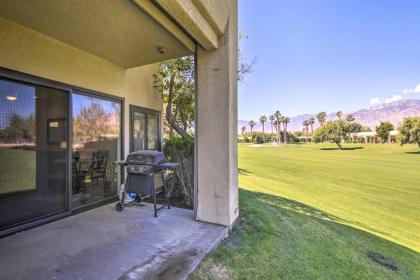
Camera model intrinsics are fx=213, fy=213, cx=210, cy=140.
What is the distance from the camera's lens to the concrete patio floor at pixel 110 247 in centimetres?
224

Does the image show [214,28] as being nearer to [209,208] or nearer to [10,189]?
[209,208]

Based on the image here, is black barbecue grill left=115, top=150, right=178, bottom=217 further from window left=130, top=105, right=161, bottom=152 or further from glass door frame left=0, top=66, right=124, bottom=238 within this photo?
window left=130, top=105, right=161, bottom=152

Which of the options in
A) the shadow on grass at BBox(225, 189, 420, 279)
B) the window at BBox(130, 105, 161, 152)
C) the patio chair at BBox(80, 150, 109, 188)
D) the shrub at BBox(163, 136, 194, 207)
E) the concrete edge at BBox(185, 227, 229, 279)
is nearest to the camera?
the concrete edge at BBox(185, 227, 229, 279)

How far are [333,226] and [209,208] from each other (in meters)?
3.51

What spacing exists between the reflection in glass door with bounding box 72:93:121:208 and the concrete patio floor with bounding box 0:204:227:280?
0.67 meters

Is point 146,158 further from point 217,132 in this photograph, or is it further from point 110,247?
point 110,247

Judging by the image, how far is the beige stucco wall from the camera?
10.3ft

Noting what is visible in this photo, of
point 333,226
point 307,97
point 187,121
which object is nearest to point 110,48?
point 187,121

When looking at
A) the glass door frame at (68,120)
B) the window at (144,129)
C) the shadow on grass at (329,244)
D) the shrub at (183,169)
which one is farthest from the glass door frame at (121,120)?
the shadow on grass at (329,244)

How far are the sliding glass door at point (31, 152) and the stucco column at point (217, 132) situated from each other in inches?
96.9

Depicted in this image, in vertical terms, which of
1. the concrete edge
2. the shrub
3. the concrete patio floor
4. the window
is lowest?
the concrete edge

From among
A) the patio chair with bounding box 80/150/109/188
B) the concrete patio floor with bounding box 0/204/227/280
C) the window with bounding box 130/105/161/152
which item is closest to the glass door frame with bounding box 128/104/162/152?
the window with bounding box 130/105/161/152

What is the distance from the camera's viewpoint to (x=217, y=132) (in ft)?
11.7

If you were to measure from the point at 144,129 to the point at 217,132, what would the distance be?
2887 mm
